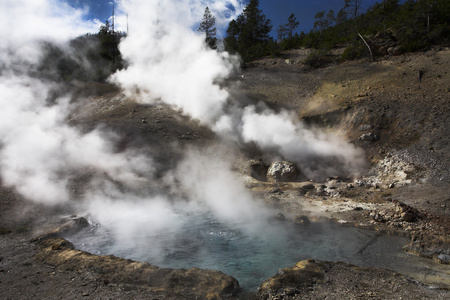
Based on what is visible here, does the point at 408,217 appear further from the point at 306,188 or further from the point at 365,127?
the point at 365,127

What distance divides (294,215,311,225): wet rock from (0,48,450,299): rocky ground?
0.03 meters

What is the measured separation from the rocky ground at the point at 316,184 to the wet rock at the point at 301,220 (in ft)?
0.10

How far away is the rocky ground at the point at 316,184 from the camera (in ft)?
13.9

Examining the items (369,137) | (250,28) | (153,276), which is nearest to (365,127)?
(369,137)

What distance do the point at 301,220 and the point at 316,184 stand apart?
264 centimetres

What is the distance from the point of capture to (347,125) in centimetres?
1208

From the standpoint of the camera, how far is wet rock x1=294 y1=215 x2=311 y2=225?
7.35 m

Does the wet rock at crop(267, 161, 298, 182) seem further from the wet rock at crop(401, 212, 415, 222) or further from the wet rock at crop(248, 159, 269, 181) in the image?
the wet rock at crop(401, 212, 415, 222)

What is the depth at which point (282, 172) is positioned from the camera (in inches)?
407

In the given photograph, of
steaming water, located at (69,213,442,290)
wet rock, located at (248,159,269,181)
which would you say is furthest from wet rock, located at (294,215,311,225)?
wet rock, located at (248,159,269,181)

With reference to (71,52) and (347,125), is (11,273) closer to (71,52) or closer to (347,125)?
(347,125)

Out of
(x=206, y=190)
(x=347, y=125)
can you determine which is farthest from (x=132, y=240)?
(x=347, y=125)

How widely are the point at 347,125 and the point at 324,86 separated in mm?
4501

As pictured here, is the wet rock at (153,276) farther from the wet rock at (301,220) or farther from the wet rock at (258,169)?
the wet rock at (258,169)
